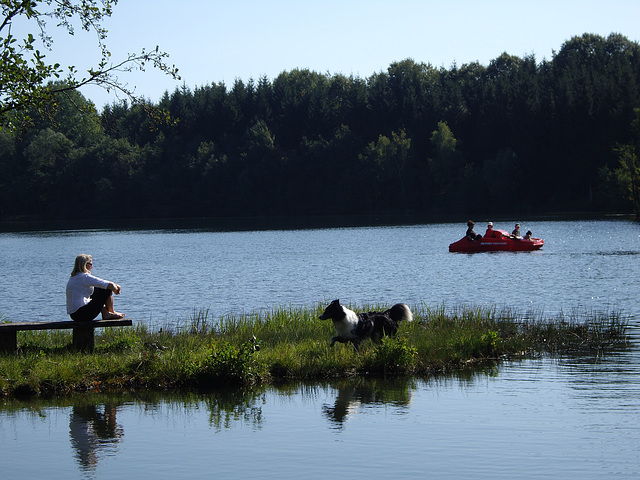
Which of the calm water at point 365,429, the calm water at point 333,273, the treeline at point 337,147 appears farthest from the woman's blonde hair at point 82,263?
the treeline at point 337,147

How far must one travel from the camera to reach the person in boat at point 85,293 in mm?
12914

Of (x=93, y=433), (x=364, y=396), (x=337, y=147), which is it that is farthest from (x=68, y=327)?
(x=337, y=147)

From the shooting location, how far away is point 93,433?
31.2 ft

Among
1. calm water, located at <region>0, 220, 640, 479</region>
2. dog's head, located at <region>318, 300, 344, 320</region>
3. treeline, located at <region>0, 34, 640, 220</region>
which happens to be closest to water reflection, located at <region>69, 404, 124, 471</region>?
calm water, located at <region>0, 220, 640, 479</region>

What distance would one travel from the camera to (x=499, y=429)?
30.7 ft

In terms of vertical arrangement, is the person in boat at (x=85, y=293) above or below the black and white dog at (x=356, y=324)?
above

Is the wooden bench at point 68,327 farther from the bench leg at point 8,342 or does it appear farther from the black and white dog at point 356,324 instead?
the black and white dog at point 356,324

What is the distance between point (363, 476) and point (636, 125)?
7500 cm

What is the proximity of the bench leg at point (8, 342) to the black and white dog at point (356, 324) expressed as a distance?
4.66 m

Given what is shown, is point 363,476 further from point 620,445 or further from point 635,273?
point 635,273

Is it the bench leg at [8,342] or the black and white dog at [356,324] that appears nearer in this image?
the bench leg at [8,342]

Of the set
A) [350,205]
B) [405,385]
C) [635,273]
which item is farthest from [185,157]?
[405,385]

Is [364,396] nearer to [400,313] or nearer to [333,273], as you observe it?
[400,313]

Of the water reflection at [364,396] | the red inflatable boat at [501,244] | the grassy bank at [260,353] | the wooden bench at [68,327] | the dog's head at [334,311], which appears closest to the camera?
the water reflection at [364,396]
